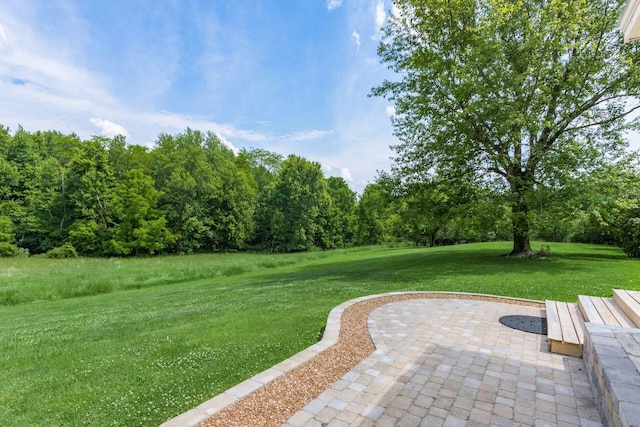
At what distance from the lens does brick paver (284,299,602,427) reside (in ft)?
8.21

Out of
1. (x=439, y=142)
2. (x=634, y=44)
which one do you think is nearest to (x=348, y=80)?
(x=439, y=142)

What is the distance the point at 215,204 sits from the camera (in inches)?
1443

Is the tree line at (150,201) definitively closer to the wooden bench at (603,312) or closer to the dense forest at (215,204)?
the dense forest at (215,204)

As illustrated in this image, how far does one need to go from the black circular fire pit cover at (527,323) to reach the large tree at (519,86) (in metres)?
7.09

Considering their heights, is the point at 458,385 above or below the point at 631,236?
below

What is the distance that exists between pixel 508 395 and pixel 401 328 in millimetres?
1973

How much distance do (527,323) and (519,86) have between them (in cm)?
993

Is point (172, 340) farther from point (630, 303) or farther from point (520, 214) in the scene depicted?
point (520, 214)

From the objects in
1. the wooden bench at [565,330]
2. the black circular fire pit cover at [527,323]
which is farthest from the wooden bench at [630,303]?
the black circular fire pit cover at [527,323]

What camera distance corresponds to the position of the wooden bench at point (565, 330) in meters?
3.72

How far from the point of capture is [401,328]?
474cm

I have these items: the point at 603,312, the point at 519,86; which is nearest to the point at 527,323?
the point at 603,312

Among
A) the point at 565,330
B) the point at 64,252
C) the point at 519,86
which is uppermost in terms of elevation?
the point at 519,86

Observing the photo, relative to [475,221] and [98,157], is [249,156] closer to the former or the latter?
[98,157]
